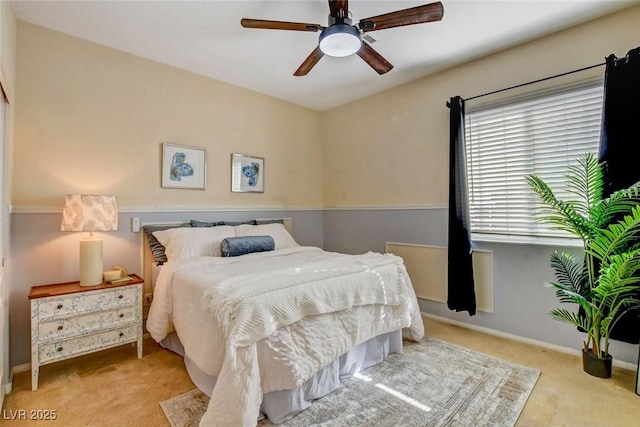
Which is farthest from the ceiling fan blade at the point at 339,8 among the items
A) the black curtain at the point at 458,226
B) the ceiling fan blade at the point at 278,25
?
the black curtain at the point at 458,226

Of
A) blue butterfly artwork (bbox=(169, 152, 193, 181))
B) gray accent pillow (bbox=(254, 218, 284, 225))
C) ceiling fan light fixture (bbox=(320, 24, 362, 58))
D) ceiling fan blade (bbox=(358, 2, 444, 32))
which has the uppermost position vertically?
ceiling fan blade (bbox=(358, 2, 444, 32))

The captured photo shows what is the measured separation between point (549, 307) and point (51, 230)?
4103 mm

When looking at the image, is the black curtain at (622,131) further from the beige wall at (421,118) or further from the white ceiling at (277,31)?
the white ceiling at (277,31)

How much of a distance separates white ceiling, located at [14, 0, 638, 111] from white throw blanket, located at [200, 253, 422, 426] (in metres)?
1.89

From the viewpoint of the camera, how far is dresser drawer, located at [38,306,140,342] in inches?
81.0

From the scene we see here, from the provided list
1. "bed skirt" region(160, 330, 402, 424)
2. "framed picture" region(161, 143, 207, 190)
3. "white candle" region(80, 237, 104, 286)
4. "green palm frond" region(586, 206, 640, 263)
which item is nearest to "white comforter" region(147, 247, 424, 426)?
"bed skirt" region(160, 330, 402, 424)

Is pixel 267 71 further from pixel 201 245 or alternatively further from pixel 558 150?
pixel 558 150

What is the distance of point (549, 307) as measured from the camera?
259 centimetres

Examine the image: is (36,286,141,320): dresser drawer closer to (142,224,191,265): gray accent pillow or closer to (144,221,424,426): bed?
(144,221,424,426): bed

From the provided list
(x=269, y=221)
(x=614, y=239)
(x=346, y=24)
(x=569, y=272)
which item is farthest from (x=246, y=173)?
(x=614, y=239)

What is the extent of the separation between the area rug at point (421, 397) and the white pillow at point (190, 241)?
1.12 meters

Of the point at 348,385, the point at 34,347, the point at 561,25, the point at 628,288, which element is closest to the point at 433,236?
the point at 628,288

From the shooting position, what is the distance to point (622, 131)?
2.18m

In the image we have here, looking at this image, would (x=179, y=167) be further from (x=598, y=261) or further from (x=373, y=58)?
(x=598, y=261)
